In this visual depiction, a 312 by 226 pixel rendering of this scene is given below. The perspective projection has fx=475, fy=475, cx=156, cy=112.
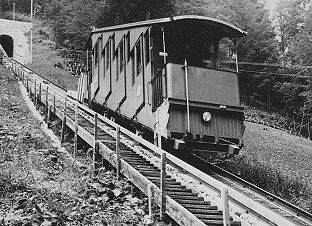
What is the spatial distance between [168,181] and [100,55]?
36.7ft

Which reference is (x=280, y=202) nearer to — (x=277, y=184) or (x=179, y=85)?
(x=277, y=184)

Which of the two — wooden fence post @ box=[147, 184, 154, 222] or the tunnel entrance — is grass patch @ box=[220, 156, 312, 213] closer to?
wooden fence post @ box=[147, 184, 154, 222]

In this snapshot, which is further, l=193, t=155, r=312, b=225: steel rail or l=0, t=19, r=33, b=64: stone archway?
l=0, t=19, r=33, b=64: stone archway

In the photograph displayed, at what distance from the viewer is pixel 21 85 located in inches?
1091

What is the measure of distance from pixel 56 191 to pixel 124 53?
7873 millimetres

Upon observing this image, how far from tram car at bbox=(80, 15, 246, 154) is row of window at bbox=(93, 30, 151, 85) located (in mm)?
30

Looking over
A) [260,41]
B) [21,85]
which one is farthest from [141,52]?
[260,41]

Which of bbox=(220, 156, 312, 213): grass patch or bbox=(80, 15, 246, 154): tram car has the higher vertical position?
bbox=(80, 15, 246, 154): tram car

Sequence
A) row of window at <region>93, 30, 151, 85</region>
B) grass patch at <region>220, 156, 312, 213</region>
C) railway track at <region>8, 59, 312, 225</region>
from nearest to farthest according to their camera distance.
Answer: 1. railway track at <region>8, 59, 312, 225</region>
2. grass patch at <region>220, 156, 312, 213</region>
3. row of window at <region>93, 30, 151, 85</region>

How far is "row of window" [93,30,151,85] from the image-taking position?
1419 centimetres

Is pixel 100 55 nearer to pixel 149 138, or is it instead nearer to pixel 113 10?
pixel 149 138

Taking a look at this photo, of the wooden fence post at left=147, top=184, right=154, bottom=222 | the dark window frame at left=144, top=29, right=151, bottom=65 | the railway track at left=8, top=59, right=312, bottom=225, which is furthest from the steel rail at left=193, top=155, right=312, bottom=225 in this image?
the dark window frame at left=144, top=29, right=151, bottom=65

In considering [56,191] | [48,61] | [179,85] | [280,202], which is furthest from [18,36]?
[280,202]

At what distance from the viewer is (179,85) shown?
12.5 m
